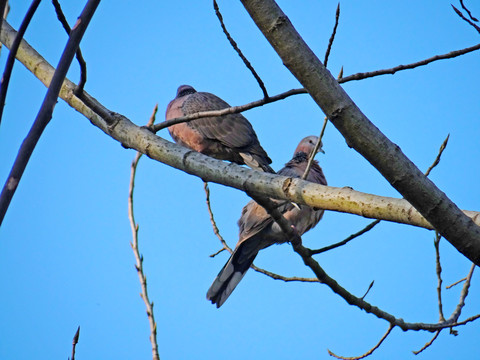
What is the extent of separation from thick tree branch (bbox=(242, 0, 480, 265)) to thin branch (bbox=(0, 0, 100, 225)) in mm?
639

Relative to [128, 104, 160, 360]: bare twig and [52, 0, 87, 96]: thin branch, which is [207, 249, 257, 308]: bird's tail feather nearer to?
[128, 104, 160, 360]: bare twig

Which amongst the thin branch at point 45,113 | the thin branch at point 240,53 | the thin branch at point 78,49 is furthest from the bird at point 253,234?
the thin branch at point 45,113

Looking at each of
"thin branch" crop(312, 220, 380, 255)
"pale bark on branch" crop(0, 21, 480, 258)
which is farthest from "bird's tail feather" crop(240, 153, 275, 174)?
"pale bark on branch" crop(0, 21, 480, 258)

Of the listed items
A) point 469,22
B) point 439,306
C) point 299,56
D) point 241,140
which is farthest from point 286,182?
point 241,140

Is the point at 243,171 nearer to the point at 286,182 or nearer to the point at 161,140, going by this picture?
the point at 286,182

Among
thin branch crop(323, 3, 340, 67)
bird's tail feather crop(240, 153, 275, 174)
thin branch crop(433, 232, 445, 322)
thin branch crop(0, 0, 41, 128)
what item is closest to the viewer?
thin branch crop(0, 0, 41, 128)

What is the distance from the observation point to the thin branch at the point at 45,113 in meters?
1.08

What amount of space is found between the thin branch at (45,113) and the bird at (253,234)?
4201 millimetres

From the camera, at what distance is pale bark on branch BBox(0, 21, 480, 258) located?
2.04 m

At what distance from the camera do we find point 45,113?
1165 millimetres

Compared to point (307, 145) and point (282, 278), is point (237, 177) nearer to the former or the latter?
point (282, 278)

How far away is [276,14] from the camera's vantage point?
1772 mm

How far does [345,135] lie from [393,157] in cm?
16

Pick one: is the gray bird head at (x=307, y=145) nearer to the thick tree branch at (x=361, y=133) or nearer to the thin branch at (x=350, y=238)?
the thin branch at (x=350, y=238)
